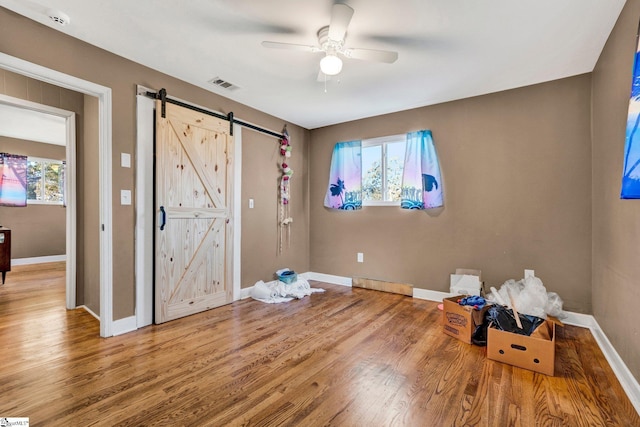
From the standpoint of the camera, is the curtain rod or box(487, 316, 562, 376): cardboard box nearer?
box(487, 316, 562, 376): cardboard box

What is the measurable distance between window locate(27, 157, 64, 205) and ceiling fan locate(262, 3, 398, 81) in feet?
22.3

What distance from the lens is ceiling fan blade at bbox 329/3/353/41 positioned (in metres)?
1.82

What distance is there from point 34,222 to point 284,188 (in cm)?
564

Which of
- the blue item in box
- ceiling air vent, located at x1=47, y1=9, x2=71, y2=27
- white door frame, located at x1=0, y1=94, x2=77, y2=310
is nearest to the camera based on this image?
ceiling air vent, located at x1=47, y1=9, x2=71, y2=27

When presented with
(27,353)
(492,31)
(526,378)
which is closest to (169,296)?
(27,353)

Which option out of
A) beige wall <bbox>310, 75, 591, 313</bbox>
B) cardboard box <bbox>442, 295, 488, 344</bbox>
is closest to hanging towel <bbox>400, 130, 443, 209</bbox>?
beige wall <bbox>310, 75, 591, 313</bbox>

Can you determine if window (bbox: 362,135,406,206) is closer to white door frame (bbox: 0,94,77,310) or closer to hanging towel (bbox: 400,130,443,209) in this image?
hanging towel (bbox: 400,130,443,209)

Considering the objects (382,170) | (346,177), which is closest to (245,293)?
(346,177)

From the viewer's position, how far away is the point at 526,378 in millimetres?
1944

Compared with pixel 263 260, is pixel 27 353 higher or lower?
lower

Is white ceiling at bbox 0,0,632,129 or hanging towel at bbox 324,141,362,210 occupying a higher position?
white ceiling at bbox 0,0,632,129

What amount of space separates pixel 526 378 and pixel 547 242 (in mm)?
1689

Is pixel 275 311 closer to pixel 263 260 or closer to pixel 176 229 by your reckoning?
pixel 263 260

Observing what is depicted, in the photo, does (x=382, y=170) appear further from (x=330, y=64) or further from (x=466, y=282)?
(x=330, y=64)
